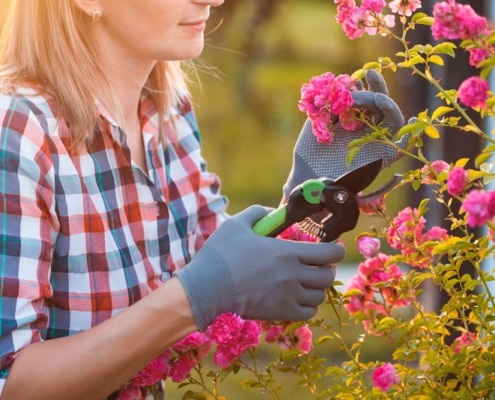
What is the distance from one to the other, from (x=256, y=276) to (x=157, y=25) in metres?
0.54

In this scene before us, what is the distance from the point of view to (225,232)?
1.38 m

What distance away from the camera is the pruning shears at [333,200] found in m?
1.31

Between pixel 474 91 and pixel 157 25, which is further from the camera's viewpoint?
pixel 157 25

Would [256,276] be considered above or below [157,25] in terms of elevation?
below

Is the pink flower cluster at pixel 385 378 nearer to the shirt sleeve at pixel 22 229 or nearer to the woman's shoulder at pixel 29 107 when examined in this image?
the shirt sleeve at pixel 22 229

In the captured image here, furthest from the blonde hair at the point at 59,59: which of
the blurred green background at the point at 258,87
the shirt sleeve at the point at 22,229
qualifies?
the blurred green background at the point at 258,87

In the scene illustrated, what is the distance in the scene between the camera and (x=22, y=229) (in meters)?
1.36

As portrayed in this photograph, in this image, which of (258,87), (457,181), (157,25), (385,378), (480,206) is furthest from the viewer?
(258,87)

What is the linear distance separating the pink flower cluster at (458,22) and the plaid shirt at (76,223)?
73 centimetres

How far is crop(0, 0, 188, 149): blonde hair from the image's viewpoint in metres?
1.56

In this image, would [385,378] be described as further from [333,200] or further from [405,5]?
[405,5]

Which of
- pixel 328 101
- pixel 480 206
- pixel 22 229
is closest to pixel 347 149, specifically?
pixel 328 101

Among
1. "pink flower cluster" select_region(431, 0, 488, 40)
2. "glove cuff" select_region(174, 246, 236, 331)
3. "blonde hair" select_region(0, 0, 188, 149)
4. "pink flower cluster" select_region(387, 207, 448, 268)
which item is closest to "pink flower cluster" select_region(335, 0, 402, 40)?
"pink flower cluster" select_region(431, 0, 488, 40)

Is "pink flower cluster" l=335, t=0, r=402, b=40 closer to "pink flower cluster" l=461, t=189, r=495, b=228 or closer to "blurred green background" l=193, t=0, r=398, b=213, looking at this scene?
"pink flower cluster" l=461, t=189, r=495, b=228
